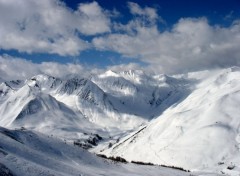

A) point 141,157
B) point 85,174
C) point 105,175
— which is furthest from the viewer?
point 141,157

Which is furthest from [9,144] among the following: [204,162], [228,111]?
[228,111]

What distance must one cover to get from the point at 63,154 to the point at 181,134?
160139mm

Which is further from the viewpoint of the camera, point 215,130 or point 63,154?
point 215,130

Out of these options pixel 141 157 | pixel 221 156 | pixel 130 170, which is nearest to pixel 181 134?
pixel 141 157

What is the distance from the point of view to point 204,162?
147m

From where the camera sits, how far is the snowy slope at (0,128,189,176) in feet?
92.3

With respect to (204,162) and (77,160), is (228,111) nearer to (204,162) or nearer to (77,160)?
(204,162)

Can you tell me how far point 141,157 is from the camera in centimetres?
18875

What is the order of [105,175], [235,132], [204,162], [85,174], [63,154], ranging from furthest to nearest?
[235,132], [204,162], [63,154], [105,175], [85,174]

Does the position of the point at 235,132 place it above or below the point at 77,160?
above

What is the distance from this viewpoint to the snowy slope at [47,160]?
2812 cm

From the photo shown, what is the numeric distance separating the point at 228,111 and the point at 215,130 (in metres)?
28.9

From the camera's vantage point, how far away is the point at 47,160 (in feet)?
111

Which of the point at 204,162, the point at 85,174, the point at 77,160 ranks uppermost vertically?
the point at 204,162
